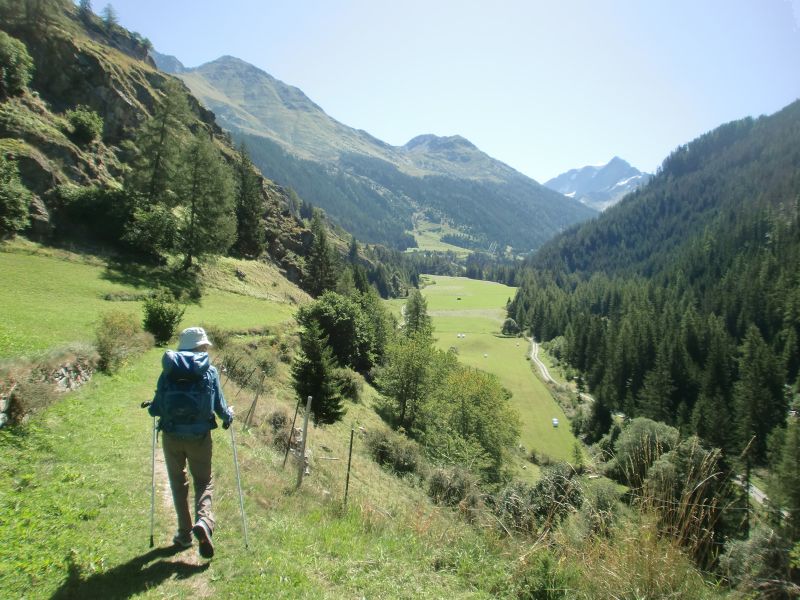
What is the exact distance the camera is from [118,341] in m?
16.5

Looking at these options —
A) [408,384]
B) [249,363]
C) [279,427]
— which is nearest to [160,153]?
[249,363]

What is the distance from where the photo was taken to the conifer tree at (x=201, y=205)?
43.5 m

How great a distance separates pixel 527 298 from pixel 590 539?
529 feet

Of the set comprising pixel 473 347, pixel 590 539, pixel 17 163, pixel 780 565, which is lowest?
pixel 473 347

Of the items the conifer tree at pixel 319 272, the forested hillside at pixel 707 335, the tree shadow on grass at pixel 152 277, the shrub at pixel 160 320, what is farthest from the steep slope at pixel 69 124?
the forested hillside at pixel 707 335

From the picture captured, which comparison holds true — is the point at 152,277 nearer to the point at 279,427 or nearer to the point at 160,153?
the point at 160,153

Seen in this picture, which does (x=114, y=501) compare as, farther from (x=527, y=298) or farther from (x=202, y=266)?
(x=527, y=298)

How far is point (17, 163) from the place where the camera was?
34.3 metres

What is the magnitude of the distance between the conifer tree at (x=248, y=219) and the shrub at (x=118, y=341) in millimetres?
45213

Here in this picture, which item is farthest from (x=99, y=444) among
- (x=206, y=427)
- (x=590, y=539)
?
(x=590, y=539)

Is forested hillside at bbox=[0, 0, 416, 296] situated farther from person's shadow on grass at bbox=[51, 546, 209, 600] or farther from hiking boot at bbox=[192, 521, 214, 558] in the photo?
hiking boot at bbox=[192, 521, 214, 558]

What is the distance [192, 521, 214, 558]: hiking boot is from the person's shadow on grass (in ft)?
0.69

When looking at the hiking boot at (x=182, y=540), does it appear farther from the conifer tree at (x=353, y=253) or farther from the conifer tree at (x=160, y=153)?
the conifer tree at (x=353, y=253)

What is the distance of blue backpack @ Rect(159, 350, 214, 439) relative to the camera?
614 centimetres
